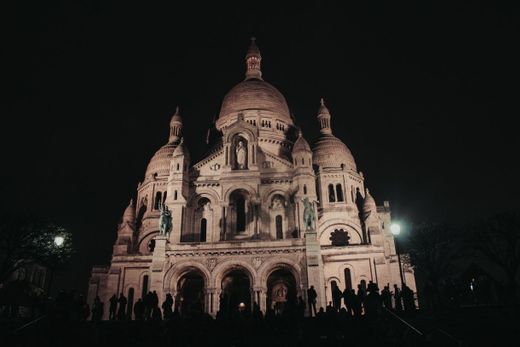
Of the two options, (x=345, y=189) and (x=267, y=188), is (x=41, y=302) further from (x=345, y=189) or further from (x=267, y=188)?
(x=345, y=189)

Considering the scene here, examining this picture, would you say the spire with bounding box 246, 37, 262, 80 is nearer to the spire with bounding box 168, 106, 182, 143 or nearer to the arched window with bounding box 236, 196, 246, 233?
the spire with bounding box 168, 106, 182, 143

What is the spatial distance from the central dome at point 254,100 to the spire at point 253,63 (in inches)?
184

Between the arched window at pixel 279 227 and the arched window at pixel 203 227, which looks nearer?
the arched window at pixel 279 227

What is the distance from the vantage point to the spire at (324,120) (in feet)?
196

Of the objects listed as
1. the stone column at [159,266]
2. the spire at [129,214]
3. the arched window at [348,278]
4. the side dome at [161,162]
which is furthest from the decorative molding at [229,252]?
the side dome at [161,162]

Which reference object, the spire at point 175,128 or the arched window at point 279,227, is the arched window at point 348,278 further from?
the spire at point 175,128

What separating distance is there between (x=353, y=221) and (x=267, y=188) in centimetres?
1133

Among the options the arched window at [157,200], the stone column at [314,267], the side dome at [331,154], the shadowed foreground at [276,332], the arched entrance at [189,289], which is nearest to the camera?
the shadowed foreground at [276,332]

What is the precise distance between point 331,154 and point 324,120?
7.56 meters

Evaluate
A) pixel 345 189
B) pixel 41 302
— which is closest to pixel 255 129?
pixel 345 189

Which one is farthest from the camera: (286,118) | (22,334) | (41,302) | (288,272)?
(286,118)

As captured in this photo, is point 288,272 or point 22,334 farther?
point 288,272

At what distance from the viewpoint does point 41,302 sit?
86.4 feet

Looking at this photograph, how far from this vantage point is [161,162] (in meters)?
55.8
